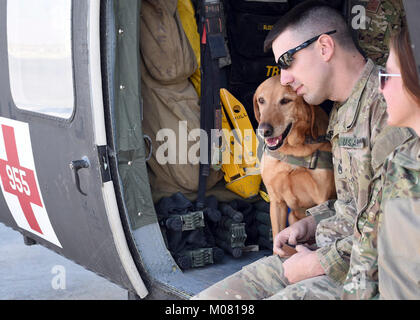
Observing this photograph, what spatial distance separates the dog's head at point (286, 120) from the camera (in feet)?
8.95

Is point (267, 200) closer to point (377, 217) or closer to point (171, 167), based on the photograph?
point (171, 167)

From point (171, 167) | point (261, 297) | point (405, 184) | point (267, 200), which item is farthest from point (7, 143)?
point (405, 184)

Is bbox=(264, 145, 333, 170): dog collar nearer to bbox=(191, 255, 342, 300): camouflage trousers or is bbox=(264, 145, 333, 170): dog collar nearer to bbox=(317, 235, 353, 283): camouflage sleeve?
bbox=(191, 255, 342, 300): camouflage trousers

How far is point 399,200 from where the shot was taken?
1421mm

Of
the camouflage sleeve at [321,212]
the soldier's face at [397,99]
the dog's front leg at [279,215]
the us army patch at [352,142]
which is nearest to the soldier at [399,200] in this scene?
the soldier's face at [397,99]

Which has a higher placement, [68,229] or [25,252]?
[68,229]

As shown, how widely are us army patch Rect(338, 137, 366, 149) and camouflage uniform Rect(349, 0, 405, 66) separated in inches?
60.1

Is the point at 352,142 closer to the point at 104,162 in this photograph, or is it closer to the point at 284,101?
the point at 284,101

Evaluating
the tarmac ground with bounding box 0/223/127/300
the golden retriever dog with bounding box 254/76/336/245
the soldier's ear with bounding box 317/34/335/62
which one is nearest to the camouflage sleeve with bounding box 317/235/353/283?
the soldier's ear with bounding box 317/34/335/62

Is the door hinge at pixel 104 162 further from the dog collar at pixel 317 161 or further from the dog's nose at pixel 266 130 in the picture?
the dog collar at pixel 317 161

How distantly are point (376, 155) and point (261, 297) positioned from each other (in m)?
0.67

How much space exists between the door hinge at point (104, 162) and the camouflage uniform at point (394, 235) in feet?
4.29

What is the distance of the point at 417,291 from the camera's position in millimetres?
1358

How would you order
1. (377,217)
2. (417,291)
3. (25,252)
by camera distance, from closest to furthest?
(417,291), (377,217), (25,252)
